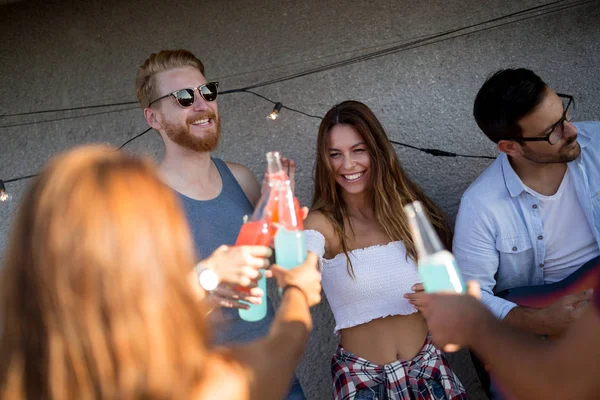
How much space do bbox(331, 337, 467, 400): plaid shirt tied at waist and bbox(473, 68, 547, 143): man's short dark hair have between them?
1.00 meters

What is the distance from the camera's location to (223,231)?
2.52 m

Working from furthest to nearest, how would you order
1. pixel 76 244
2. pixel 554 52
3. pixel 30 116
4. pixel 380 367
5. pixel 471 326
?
pixel 30 116 → pixel 554 52 → pixel 380 367 → pixel 471 326 → pixel 76 244

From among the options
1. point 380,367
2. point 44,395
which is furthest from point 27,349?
point 380,367

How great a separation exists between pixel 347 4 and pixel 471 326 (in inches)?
99.7

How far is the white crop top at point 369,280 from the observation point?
2611 mm

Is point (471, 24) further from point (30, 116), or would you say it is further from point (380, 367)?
point (30, 116)

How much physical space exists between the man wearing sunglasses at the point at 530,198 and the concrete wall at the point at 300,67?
0.75 m

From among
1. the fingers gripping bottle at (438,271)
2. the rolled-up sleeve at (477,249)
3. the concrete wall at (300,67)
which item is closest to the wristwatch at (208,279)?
the fingers gripping bottle at (438,271)

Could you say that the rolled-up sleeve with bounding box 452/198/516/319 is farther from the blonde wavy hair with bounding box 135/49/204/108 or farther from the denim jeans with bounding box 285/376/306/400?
the blonde wavy hair with bounding box 135/49/204/108

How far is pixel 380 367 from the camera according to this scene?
2.51 meters

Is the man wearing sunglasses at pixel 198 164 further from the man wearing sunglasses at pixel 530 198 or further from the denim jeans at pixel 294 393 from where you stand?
the man wearing sunglasses at pixel 530 198

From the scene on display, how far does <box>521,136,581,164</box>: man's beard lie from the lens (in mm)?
2625

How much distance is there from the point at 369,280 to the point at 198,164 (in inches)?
36.1

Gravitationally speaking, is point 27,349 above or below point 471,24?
below
